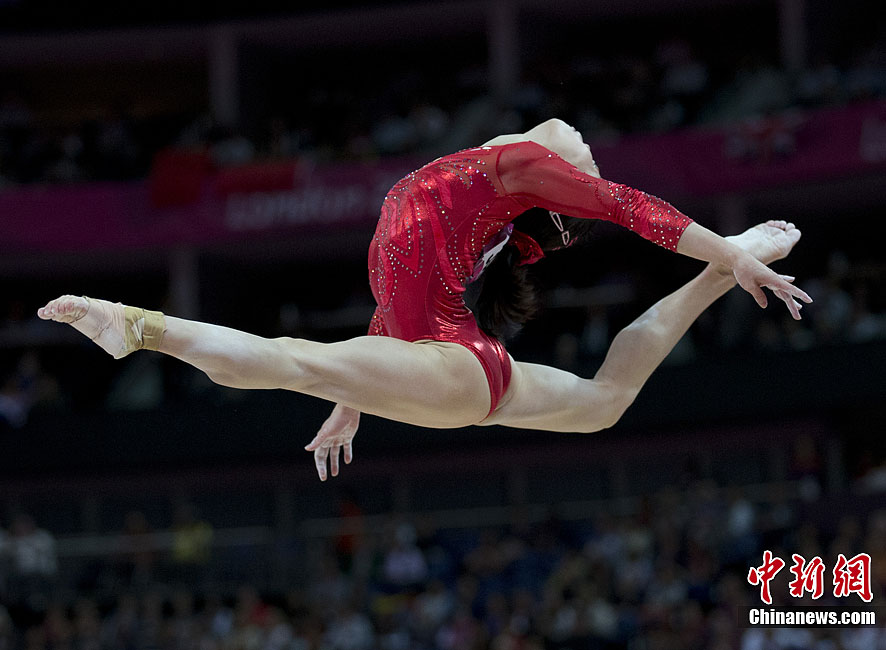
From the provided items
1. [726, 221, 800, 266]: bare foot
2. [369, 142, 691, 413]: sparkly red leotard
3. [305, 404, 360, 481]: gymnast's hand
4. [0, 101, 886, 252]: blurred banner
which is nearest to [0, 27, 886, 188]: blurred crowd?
[0, 101, 886, 252]: blurred banner

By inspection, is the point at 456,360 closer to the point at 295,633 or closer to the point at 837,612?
the point at 837,612

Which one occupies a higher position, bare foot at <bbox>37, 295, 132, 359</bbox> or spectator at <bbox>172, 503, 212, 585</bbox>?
spectator at <bbox>172, 503, 212, 585</bbox>

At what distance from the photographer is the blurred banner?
16.0 meters

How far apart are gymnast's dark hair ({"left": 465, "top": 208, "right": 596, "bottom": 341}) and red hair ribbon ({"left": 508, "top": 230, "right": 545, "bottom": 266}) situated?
2cm

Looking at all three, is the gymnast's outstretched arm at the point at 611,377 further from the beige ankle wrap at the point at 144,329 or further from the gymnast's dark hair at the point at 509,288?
the beige ankle wrap at the point at 144,329

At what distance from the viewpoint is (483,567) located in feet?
44.7

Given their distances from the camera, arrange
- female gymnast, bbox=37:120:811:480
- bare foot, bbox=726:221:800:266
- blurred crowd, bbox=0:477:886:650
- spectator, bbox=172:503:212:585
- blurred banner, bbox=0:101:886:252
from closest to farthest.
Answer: female gymnast, bbox=37:120:811:480 < bare foot, bbox=726:221:800:266 < blurred crowd, bbox=0:477:886:650 < spectator, bbox=172:503:212:585 < blurred banner, bbox=0:101:886:252

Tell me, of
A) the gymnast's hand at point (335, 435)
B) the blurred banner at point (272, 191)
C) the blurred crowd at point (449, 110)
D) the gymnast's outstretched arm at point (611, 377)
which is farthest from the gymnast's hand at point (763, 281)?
the blurred crowd at point (449, 110)

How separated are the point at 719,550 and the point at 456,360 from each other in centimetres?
848

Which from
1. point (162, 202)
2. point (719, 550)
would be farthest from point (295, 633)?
point (162, 202)

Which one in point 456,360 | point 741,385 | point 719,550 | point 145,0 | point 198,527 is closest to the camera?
point 456,360

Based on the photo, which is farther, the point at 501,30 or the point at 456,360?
the point at 501,30

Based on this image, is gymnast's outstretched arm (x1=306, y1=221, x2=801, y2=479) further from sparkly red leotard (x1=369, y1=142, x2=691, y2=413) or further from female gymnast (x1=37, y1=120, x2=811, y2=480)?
sparkly red leotard (x1=369, y1=142, x2=691, y2=413)

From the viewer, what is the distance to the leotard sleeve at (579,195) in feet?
15.7
